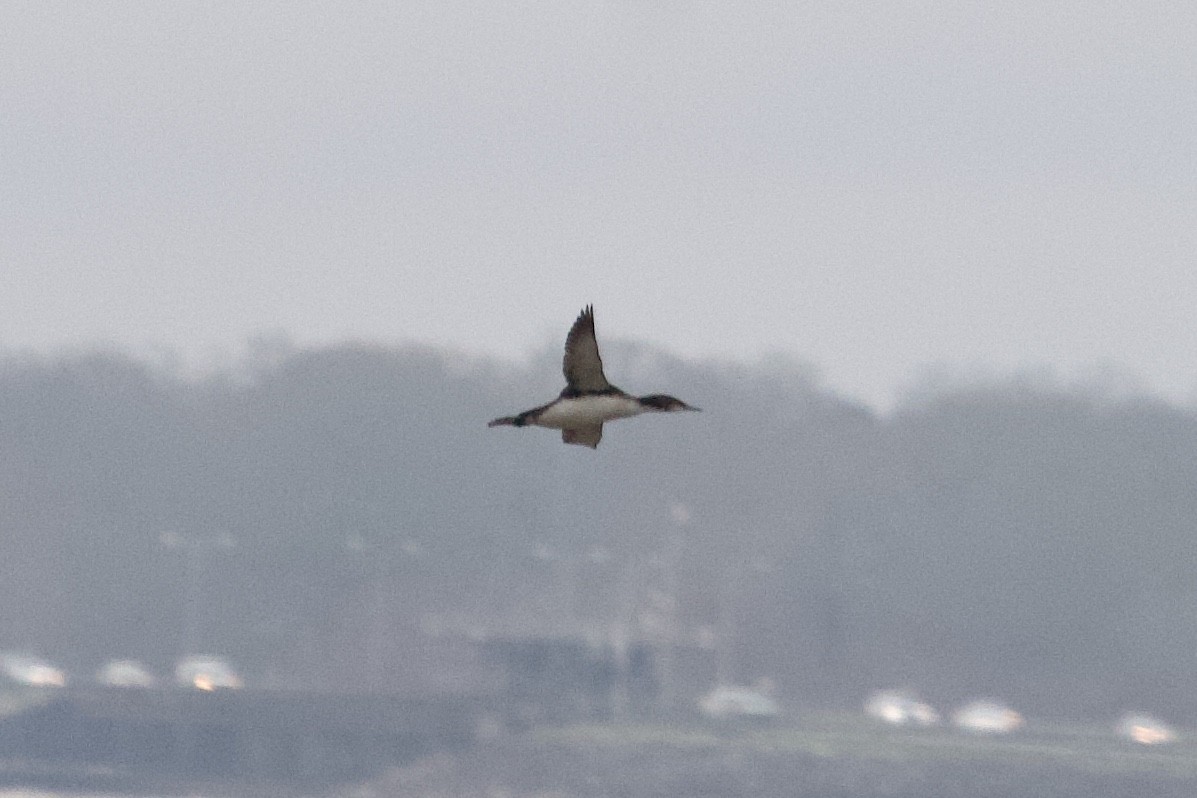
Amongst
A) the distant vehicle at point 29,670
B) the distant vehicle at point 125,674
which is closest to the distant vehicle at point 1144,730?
the distant vehicle at point 125,674

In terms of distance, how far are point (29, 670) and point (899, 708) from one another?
5733 centimetres

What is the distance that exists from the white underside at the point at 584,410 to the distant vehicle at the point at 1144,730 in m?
122

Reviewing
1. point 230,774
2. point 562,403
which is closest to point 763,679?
point 230,774

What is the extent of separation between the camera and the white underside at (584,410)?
38.2 m

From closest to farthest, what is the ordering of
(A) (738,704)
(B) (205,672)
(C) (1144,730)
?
(C) (1144,730) → (A) (738,704) → (B) (205,672)

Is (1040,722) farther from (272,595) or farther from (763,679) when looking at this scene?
(272,595)

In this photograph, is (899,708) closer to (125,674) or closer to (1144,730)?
(1144,730)

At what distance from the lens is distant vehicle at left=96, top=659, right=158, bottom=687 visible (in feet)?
581

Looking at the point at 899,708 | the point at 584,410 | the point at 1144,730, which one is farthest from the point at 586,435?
the point at 899,708

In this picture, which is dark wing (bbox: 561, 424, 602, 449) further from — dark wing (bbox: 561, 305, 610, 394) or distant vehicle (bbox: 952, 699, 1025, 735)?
distant vehicle (bbox: 952, 699, 1025, 735)

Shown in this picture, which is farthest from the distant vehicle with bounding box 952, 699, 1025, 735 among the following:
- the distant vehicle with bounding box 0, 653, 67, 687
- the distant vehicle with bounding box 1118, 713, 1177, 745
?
the distant vehicle with bounding box 0, 653, 67, 687

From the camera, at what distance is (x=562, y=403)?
1503 inches

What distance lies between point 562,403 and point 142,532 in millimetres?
156743

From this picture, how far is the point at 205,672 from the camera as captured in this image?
17988 cm
